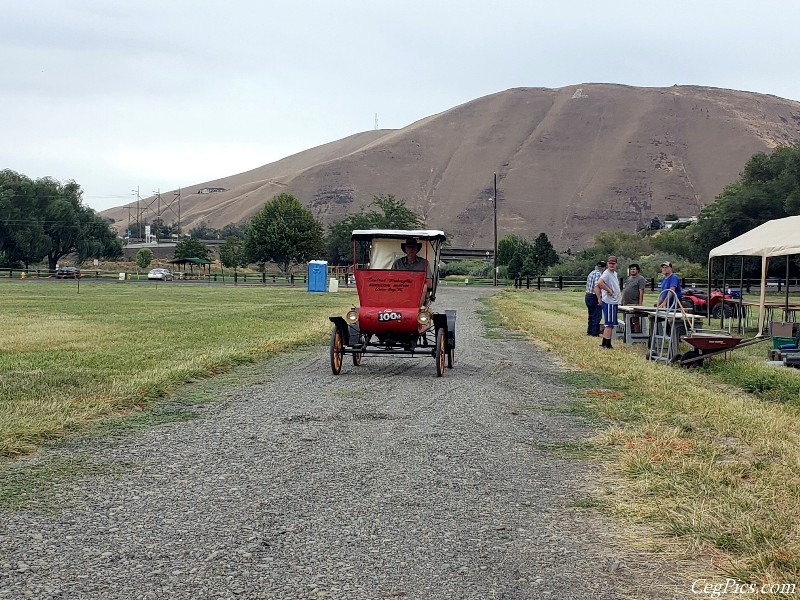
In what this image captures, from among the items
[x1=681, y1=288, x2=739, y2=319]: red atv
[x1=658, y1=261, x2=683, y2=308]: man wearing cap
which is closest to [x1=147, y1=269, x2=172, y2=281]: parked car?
[x1=681, y1=288, x2=739, y2=319]: red atv

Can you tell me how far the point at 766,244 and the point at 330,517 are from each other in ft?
50.3

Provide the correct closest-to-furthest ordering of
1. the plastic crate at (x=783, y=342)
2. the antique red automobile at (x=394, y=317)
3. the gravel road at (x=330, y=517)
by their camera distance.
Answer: the gravel road at (x=330, y=517)
the antique red automobile at (x=394, y=317)
the plastic crate at (x=783, y=342)

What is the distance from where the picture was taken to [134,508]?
19.9 ft

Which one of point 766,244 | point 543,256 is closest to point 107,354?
point 766,244

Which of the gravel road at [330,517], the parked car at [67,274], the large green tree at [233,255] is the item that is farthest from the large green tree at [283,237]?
the gravel road at [330,517]

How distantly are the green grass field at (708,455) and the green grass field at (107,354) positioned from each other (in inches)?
203

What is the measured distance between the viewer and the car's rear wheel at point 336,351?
13914 millimetres

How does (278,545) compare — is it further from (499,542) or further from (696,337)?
(696,337)

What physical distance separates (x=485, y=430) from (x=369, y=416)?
145cm

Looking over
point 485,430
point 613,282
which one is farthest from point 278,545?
point 613,282

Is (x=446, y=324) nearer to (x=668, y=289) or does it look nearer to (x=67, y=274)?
(x=668, y=289)

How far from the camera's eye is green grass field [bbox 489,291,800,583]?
529 centimetres

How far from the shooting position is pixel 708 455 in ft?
25.5

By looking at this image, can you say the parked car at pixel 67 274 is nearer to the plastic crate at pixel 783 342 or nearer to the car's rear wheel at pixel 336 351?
the car's rear wheel at pixel 336 351
